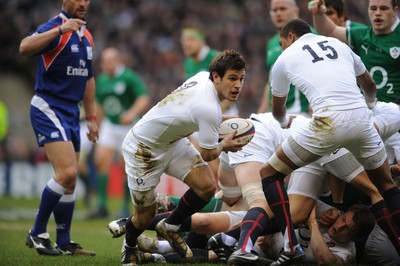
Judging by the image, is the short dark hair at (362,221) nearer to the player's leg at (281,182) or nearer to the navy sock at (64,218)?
the player's leg at (281,182)

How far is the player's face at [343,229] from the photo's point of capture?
659cm

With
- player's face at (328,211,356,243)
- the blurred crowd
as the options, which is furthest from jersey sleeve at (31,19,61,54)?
the blurred crowd

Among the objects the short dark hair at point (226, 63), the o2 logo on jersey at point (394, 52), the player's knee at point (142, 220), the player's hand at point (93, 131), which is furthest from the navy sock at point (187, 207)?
the o2 logo on jersey at point (394, 52)

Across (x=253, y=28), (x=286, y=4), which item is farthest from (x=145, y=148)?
(x=253, y=28)

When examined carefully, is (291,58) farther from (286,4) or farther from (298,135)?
(286,4)

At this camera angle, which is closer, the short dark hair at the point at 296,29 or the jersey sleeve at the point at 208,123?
the jersey sleeve at the point at 208,123

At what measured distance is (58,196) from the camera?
300 inches

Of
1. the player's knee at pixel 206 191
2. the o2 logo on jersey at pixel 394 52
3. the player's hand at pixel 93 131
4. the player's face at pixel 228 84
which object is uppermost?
the o2 logo on jersey at pixel 394 52

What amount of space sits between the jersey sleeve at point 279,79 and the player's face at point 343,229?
1216mm

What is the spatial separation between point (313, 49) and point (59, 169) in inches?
113

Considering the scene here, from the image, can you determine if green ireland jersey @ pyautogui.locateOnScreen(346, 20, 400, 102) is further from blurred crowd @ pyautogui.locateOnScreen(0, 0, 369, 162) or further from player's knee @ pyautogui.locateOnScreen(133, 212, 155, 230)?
blurred crowd @ pyautogui.locateOnScreen(0, 0, 369, 162)

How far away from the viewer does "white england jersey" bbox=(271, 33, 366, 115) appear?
613cm

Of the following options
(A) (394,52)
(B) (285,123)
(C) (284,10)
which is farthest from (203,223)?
(C) (284,10)

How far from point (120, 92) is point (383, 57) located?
674 cm
